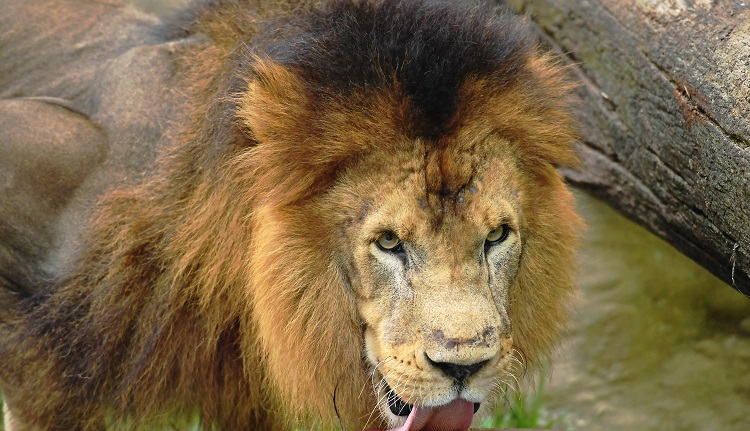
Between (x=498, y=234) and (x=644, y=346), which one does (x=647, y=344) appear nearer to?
(x=644, y=346)

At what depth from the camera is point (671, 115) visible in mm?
4641

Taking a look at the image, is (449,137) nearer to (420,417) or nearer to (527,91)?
(527,91)

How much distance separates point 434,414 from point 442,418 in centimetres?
5

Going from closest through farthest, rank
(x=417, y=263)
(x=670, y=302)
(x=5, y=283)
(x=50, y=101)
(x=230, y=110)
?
(x=417, y=263) → (x=230, y=110) → (x=5, y=283) → (x=50, y=101) → (x=670, y=302)

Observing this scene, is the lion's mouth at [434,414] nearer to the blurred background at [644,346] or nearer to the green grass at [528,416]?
the green grass at [528,416]

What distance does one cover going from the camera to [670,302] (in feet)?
23.0

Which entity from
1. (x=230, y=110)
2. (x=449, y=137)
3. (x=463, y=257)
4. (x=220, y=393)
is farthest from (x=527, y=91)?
(x=220, y=393)

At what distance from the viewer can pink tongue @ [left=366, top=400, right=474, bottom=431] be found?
386 cm

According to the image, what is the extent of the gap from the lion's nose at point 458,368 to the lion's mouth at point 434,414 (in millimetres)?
198

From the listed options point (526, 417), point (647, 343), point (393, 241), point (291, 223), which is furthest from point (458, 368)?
point (647, 343)

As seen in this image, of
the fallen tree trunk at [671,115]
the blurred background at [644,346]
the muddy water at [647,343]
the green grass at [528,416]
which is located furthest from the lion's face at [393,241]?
the muddy water at [647,343]

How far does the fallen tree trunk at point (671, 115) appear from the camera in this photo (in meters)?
4.13

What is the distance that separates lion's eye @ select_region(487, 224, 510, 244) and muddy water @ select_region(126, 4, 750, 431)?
8.64 feet

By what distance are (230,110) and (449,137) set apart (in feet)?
3.03
